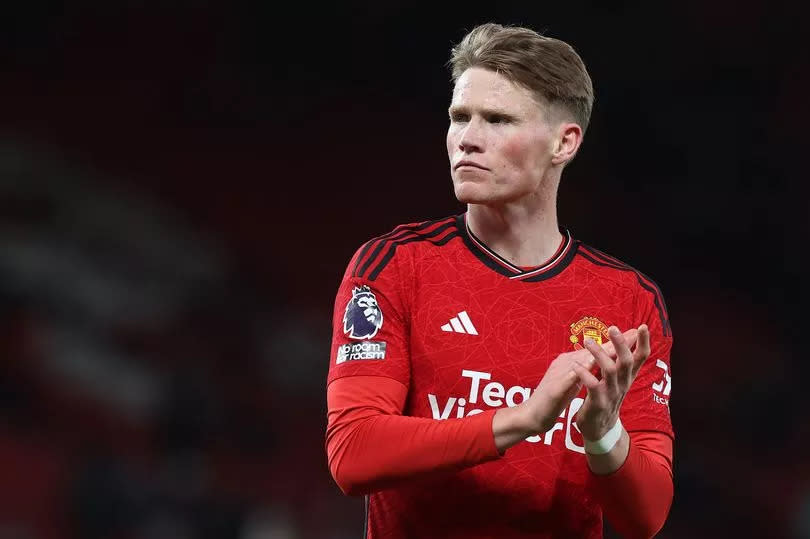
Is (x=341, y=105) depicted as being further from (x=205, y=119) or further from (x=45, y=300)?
(x=45, y=300)

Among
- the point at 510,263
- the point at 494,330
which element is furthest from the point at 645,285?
the point at 494,330

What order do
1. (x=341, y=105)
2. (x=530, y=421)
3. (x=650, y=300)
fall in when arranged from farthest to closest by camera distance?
(x=341, y=105) → (x=650, y=300) → (x=530, y=421)

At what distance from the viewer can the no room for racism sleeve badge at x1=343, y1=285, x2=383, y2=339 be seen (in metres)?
2.37

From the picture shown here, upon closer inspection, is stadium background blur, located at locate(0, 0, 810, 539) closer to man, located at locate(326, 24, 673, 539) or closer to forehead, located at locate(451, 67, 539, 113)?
man, located at locate(326, 24, 673, 539)

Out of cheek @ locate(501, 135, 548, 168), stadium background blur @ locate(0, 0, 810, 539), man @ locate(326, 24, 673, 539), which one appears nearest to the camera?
man @ locate(326, 24, 673, 539)

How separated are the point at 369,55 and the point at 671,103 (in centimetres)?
215

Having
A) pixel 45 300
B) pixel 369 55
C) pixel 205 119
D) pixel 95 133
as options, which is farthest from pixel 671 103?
pixel 45 300

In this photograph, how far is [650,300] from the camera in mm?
2703

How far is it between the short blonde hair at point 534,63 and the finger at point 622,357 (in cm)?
76

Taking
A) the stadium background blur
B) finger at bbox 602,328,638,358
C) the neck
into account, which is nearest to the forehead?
the neck

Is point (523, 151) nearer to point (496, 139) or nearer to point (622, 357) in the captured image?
point (496, 139)

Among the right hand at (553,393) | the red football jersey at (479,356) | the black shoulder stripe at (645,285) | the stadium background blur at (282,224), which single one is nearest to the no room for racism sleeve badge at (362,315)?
the red football jersey at (479,356)

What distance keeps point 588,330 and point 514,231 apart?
0.32m

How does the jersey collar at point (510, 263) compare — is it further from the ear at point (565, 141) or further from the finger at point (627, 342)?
the finger at point (627, 342)
